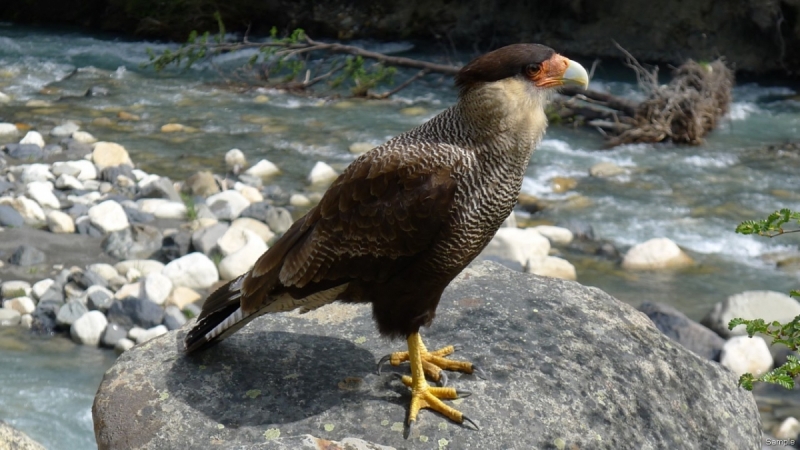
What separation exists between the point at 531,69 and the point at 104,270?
4.84 meters

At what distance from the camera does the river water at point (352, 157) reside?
6152 millimetres

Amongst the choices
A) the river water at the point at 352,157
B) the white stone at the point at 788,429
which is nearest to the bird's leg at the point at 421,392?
the river water at the point at 352,157

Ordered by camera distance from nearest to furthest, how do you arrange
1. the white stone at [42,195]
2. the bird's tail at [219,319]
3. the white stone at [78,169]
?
the bird's tail at [219,319], the white stone at [42,195], the white stone at [78,169]

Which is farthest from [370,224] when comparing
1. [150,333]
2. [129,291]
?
[129,291]

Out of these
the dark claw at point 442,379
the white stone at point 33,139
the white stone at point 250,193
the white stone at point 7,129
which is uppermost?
the dark claw at point 442,379

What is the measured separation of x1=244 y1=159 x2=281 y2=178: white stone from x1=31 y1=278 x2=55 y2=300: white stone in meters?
3.47

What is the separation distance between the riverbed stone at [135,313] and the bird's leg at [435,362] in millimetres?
3177

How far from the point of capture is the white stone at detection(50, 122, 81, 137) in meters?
10.9

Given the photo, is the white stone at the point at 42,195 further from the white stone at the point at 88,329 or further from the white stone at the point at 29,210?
the white stone at the point at 88,329

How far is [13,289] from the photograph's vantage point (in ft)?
22.1

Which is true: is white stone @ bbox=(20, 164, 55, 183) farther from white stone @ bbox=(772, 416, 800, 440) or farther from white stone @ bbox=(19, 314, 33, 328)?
white stone @ bbox=(772, 416, 800, 440)

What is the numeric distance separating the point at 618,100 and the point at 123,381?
9.08 meters

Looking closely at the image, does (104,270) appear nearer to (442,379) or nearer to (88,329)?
(88,329)

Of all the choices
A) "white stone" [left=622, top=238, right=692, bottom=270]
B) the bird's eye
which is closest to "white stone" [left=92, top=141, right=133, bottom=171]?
"white stone" [left=622, top=238, right=692, bottom=270]
